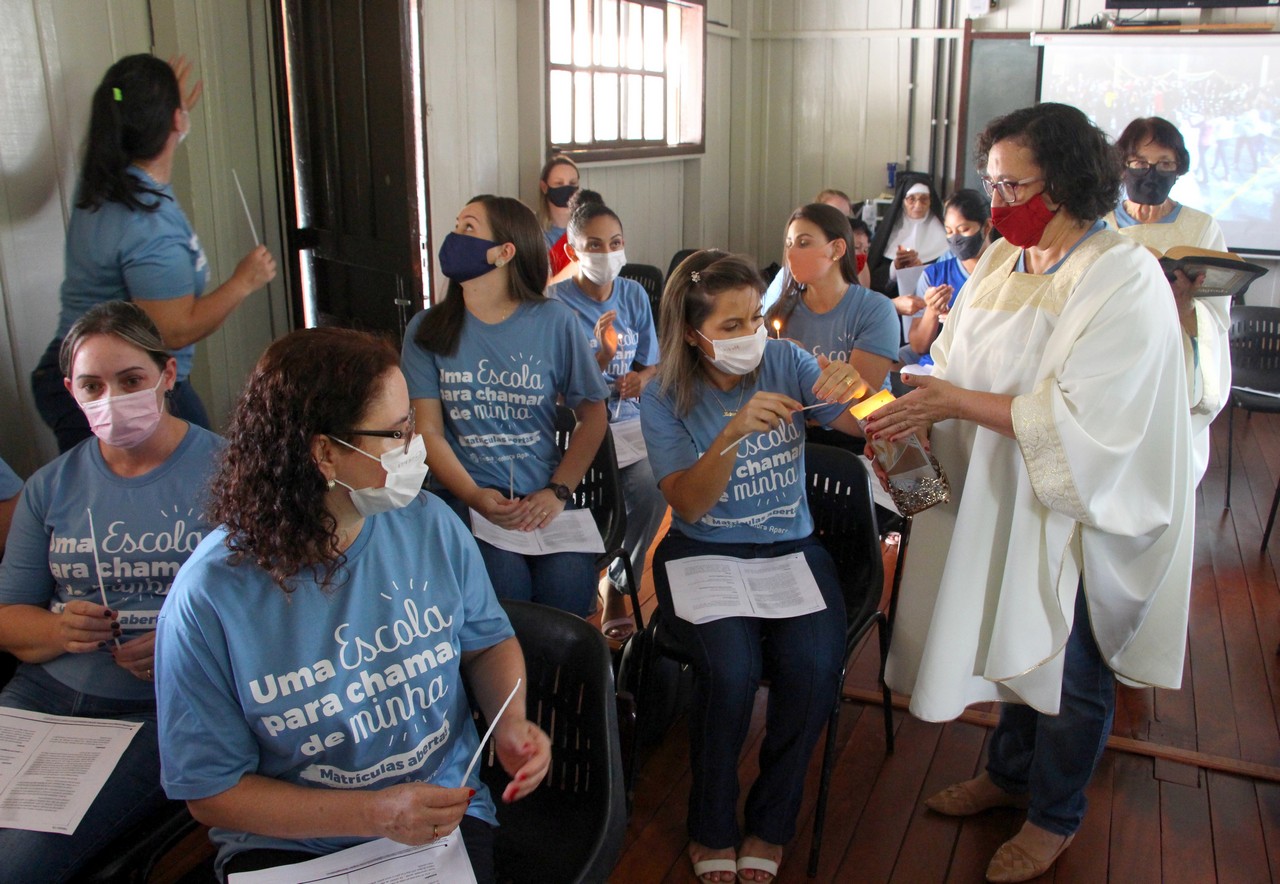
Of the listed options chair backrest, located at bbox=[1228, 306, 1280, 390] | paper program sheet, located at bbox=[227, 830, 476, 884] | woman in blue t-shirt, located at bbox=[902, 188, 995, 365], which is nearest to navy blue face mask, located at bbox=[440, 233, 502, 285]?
paper program sheet, located at bbox=[227, 830, 476, 884]

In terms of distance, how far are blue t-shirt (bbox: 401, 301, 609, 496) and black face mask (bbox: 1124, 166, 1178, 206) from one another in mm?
1747

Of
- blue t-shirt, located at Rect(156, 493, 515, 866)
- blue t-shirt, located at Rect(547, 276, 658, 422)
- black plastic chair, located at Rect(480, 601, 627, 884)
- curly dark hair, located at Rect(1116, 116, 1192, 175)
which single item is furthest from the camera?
blue t-shirt, located at Rect(547, 276, 658, 422)

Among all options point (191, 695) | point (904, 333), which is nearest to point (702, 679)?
point (191, 695)

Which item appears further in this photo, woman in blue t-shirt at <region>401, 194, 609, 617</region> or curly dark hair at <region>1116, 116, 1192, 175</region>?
curly dark hair at <region>1116, 116, 1192, 175</region>

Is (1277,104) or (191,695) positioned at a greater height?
(1277,104)

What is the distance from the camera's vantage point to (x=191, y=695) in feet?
4.40

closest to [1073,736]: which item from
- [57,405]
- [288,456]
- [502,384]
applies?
[502,384]

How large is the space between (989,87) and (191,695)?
651cm

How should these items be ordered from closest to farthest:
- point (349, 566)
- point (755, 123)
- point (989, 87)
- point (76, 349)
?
point (349, 566), point (76, 349), point (989, 87), point (755, 123)

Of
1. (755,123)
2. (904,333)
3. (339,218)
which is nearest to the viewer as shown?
(339,218)

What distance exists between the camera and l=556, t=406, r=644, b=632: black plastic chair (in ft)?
9.18

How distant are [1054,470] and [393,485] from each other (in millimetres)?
1209

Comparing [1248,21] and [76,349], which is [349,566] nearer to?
[76,349]

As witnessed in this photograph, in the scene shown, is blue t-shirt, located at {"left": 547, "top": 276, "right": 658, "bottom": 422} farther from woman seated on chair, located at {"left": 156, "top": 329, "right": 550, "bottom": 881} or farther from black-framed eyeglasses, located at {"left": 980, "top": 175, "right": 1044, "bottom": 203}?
woman seated on chair, located at {"left": 156, "top": 329, "right": 550, "bottom": 881}
